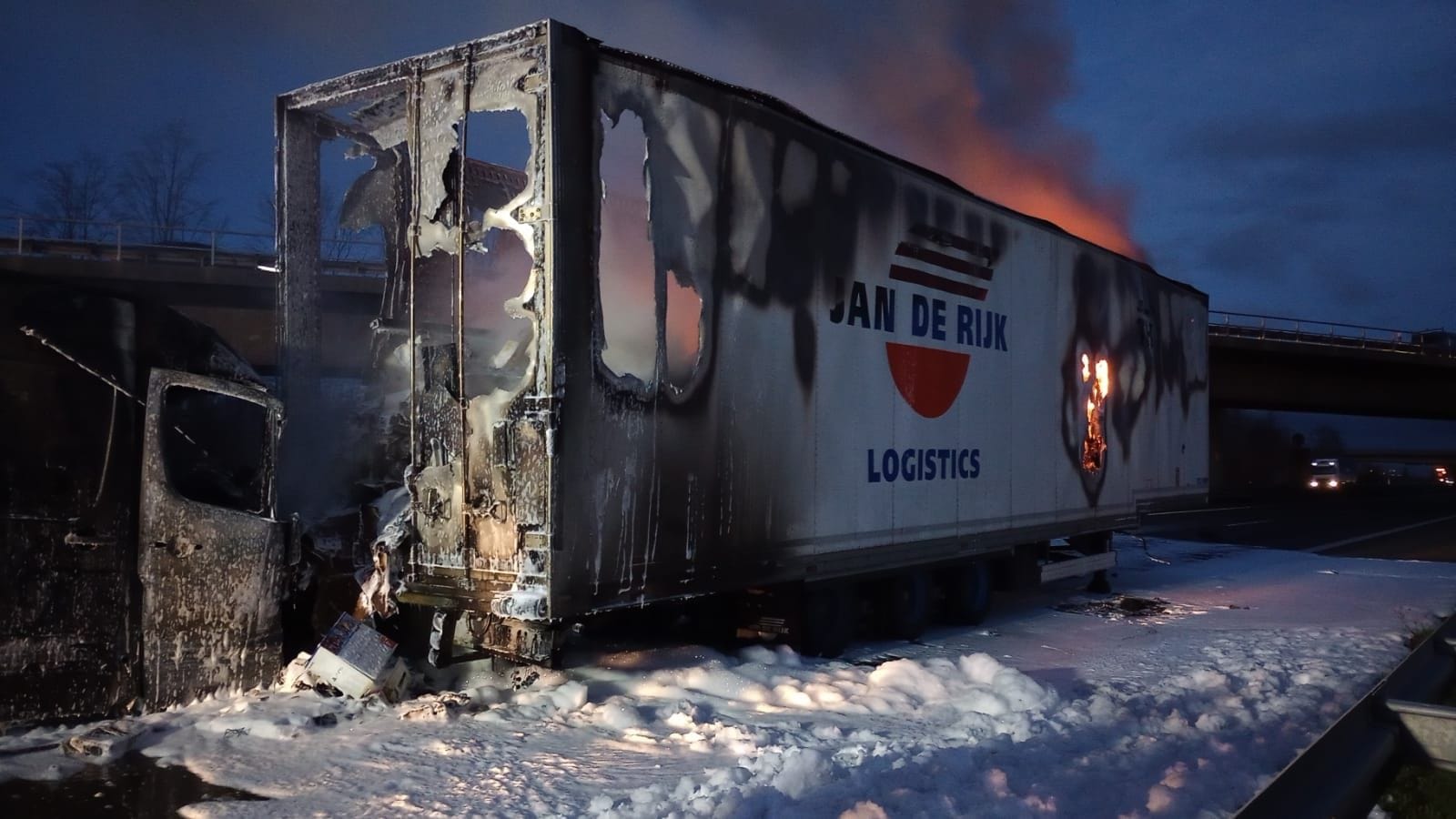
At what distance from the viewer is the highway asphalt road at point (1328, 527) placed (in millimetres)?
19125

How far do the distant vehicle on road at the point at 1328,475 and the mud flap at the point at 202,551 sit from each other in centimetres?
5270

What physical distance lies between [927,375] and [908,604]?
200 centimetres

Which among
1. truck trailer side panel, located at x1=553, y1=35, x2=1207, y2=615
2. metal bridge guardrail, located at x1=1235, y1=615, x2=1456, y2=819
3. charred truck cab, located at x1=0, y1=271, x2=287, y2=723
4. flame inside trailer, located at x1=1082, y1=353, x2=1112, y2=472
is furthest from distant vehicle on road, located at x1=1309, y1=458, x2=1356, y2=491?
charred truck cab, located at x1=0, y1=271, x2=287, y2=723

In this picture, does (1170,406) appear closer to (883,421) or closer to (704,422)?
(883,421)

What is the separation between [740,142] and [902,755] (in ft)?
13.1

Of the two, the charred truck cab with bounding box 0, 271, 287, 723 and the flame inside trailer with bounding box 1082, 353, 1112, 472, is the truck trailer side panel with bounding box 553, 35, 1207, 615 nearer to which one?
the flame inside trailer with bounding box 1082, 353, 1112, 472

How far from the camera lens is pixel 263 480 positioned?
6320 mm

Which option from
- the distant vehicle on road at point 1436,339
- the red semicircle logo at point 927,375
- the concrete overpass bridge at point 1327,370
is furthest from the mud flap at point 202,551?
the distant vehicle on road at point 1436,339

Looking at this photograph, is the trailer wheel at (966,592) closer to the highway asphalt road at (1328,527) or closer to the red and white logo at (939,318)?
the red and white logo at (939,318)

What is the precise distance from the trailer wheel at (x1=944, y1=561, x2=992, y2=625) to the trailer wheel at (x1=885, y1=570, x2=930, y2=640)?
603 mm

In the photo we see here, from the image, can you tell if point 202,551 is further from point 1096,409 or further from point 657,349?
point 1096,409

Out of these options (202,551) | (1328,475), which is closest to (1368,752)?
(202,551)

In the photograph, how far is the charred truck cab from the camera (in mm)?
5531

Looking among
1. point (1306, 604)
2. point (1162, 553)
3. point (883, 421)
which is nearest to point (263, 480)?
point (883, 421)
